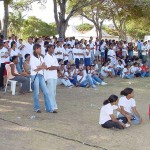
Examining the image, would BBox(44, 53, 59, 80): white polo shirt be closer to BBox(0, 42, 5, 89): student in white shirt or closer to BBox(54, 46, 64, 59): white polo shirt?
BBox(0, 42, 5, 89): student in white shirt

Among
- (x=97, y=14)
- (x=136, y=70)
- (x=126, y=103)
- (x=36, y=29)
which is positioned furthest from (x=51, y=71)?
(x=36, y=29)

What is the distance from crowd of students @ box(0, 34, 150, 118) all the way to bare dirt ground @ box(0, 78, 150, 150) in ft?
2.38

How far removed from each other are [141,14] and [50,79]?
22958 millimetres

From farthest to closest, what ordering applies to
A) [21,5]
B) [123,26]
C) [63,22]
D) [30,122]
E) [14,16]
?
[123,26], [14,16], [21,5], [63,22], [30,122]

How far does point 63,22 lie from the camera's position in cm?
2317

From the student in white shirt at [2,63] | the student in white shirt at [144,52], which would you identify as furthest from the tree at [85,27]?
the student in white shirt at [2,63]

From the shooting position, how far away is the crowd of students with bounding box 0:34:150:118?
8.94 metres

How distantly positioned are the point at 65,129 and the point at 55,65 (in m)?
2.02

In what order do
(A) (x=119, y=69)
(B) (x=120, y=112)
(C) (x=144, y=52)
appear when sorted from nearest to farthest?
(B) (x=120, y=112) → (A) (x=119, y=69) → (C) (x=144, y=52)

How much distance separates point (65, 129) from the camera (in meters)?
7.50

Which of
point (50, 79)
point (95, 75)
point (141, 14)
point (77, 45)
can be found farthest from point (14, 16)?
point (50, 79)

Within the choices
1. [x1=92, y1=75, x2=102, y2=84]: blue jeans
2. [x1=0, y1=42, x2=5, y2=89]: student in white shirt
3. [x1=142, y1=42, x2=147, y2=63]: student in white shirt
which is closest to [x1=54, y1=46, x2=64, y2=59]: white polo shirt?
[x1=92, y1=75, x2=102, y2=84]: blue jeans

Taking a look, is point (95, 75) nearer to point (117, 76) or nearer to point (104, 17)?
point (117, 76)

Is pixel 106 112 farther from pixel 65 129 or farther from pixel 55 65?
pixel 55 65
